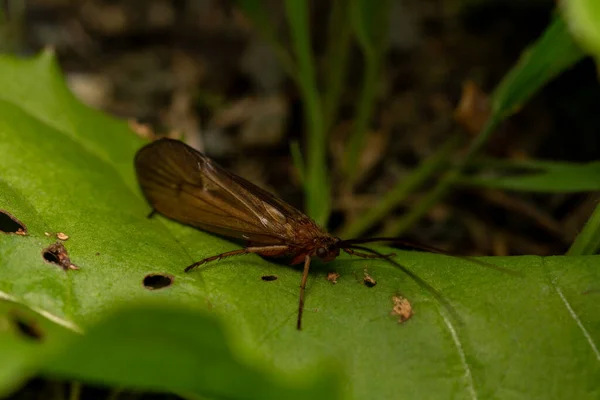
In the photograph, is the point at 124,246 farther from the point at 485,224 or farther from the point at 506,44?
the point at 506,44

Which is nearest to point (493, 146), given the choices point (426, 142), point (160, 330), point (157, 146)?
point (426, 142)

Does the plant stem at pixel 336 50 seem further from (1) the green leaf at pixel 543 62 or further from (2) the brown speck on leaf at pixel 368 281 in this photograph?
(2) the brown speck on leaf at pixel 368 281

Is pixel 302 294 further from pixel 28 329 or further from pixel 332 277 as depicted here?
pixel 28 329

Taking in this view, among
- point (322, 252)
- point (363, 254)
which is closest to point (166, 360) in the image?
point (322, 252)

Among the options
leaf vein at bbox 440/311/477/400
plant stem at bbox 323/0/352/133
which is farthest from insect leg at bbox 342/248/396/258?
plant stem at bbox 323/0/352/133

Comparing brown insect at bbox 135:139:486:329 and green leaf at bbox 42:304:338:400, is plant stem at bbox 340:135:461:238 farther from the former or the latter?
green leaf at bbox 42:304:338:400
